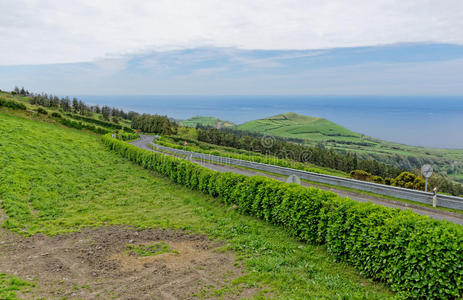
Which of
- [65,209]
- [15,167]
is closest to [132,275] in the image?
[65,209]

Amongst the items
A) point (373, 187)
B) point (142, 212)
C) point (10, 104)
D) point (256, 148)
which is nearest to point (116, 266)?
point (142, 212)

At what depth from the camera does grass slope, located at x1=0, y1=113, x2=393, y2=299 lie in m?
7.63

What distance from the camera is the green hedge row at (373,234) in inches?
243

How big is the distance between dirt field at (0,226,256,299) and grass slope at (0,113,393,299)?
73cm

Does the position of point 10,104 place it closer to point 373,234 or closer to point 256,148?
point 373,234

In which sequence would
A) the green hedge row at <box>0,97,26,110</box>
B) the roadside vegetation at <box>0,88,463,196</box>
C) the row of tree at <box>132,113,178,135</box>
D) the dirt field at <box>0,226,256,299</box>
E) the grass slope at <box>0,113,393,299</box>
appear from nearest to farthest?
the dirt field at <box>0,226,256,299</box>, the grass slope at <box>0,113,393,299</box>, the roadside vegetation at <box>0,88,463,196</box>, the green hedge row at <box>0,97,26,110</box>, the row of tree at <box>132,113,178,135</box>

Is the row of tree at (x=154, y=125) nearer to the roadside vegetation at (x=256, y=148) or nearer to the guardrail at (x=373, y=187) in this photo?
the roadside vegetation at (x=256, y=148)

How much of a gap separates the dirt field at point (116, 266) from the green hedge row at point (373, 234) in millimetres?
3137

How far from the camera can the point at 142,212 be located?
14875mm

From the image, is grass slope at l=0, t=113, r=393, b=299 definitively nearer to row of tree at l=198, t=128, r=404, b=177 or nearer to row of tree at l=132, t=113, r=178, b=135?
row of tree at l=198, t=128, r=404, b=177

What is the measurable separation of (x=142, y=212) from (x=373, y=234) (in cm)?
1123

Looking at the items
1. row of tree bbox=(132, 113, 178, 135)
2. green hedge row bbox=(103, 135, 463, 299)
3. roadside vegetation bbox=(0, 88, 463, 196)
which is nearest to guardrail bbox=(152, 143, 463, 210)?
roadside vegetation bbox=(0, 88, 463, 196)

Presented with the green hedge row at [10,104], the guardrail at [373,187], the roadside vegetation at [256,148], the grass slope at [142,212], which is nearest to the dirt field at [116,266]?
the grass slope at [142,212]

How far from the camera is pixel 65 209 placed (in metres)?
15.1
